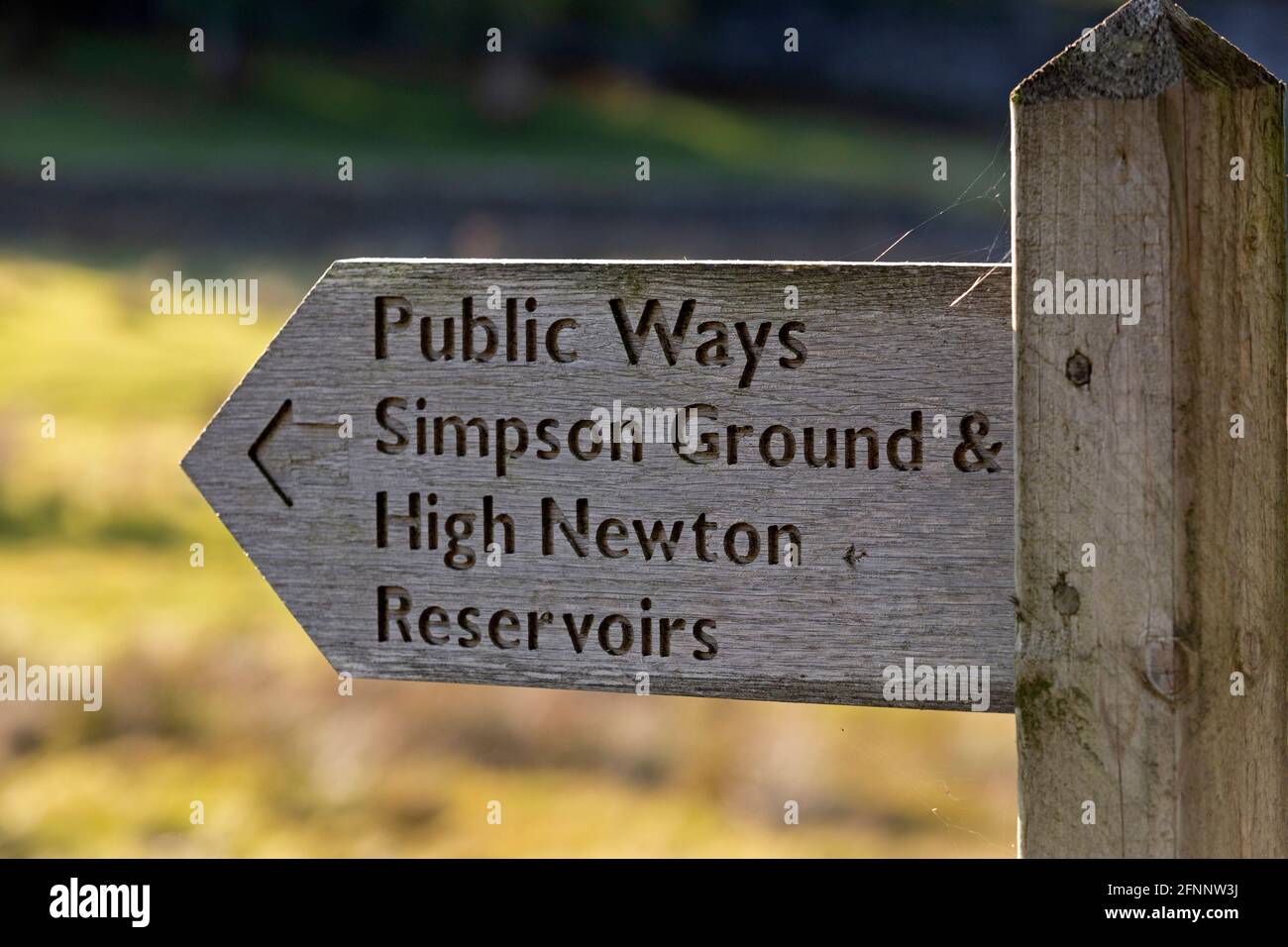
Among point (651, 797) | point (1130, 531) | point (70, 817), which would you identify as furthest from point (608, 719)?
point (1130, 531)

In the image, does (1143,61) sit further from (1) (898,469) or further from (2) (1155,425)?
(1) (898,469)

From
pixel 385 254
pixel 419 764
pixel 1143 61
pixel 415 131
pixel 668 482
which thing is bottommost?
pixel 419 764

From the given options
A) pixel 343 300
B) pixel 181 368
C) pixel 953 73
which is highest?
pixel 953 73

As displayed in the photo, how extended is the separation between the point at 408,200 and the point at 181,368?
334 inches

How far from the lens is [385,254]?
42.5 feet

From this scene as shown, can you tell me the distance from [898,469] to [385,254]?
40.1 ft

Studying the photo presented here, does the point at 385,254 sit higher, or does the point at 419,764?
the point at 385,254

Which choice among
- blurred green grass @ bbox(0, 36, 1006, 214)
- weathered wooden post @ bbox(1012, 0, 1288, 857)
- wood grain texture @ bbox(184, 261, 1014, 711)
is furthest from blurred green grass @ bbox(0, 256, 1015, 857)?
blurred green grass @ bbox(0, 36, 1006, 214)

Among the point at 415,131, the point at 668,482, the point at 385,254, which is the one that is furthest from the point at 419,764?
the point at 415,131

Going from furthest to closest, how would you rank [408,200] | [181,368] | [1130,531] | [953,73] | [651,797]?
[953,73]
[408,200]
[181,368]
[651,797]
[1130,531]

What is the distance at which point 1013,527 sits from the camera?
45.2 inches

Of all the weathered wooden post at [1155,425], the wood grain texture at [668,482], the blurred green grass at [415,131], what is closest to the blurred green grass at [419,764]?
the wood grain texture at [668,482]

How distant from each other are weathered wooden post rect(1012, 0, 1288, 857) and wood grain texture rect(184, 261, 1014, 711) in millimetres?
115

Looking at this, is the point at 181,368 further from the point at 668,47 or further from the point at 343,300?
the point at 668,47
